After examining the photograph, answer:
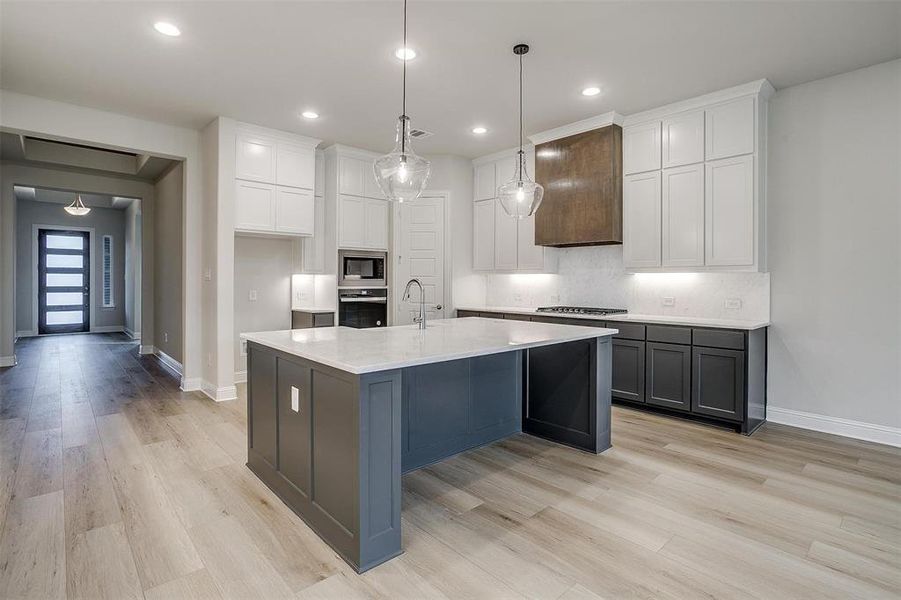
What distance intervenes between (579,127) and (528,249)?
4.86 ft

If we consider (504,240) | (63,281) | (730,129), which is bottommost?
(63,281)

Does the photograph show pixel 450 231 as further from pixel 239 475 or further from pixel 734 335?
pixel 239 475

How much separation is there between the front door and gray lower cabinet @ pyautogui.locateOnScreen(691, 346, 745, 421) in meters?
12.6

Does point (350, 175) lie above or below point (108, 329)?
above

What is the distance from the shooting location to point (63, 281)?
10664 millimetres

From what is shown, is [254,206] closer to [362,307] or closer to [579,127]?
[362,307]

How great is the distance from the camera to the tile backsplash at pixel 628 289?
167 inches

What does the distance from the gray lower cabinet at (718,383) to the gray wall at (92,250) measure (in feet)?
39.9

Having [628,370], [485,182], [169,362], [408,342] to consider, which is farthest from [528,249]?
[169,362]

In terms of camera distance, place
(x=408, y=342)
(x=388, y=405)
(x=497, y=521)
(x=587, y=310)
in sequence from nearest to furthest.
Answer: (x=388, y=405)
(x=497, y=521)
(x=408, y=342)
(x=587, y=310)

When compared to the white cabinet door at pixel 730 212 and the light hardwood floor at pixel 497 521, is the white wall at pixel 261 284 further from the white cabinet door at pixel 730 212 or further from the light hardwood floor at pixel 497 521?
the white cabinet door at pixel 730 212

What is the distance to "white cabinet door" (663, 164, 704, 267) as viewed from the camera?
4203mm

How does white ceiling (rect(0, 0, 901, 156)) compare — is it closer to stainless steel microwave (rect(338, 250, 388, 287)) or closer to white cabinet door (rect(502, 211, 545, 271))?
white cabinet door (rect(502, 211, 545, 271))

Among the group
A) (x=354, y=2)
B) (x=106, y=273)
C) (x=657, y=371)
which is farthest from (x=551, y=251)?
(x=106, y=273)
